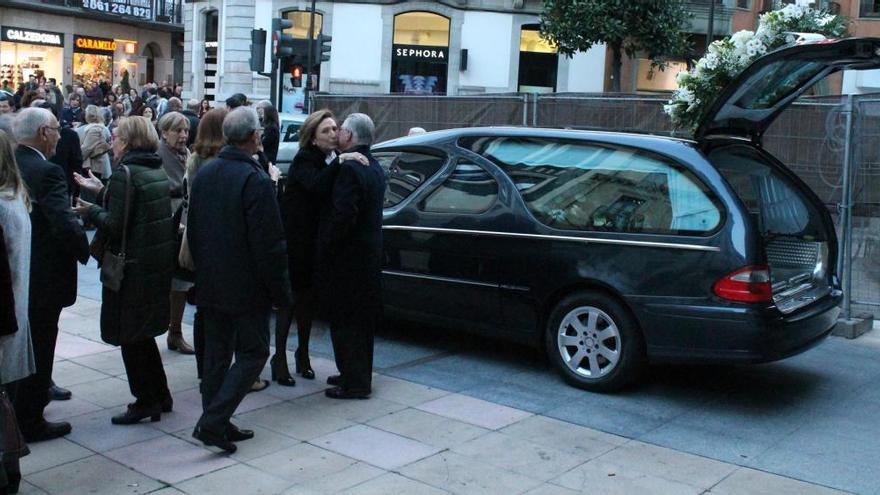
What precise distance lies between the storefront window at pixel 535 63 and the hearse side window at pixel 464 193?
93.7 feet

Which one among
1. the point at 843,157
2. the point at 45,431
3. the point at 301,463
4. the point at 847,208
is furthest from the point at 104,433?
the point at 843,157

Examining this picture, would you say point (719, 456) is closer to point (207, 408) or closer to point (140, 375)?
point (207, 408)

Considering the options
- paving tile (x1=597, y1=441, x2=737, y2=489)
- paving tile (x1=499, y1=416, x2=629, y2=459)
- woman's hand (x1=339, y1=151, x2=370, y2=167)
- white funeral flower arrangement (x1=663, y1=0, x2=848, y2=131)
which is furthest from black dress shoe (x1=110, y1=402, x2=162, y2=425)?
white funeral flower arrangement (x1=663, y1=0, x2=848, y2=131)

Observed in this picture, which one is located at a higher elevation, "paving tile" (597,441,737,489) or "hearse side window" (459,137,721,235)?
"hearse side window" (459,137,721,235)

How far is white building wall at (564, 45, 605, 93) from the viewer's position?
35219mm

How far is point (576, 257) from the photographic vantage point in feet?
21.7

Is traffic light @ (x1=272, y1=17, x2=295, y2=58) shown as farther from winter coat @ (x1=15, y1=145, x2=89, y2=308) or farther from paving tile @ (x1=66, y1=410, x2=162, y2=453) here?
winter coat @ (x1=15, y1=145, x2=89, y2=308)

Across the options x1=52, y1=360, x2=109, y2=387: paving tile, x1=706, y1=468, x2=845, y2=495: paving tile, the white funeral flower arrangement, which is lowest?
x1=52, y1=360, x2=109, y2=387: paving tile

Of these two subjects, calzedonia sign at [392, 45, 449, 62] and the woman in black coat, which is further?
calzedonia sign at [392, 45, 449, 62]

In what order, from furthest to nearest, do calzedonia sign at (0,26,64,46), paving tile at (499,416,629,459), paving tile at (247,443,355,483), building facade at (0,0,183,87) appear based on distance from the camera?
1. building facade at (0,0,183,87)
2. calzedonia sign at (0,26,64,46)
3. paving tile at (499,416,629,459)
4. paving tile at (247,443,355,483)

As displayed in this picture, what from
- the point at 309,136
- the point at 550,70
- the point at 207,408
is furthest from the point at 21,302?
the point at 550,70

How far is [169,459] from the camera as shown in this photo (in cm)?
526

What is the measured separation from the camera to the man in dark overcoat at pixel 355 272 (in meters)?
6.29

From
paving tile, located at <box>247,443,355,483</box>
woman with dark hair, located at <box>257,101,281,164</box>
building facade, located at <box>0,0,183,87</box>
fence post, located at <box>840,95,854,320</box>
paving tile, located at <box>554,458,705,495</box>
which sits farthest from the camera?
building facade, located at <box>0,0,183,87</box>
